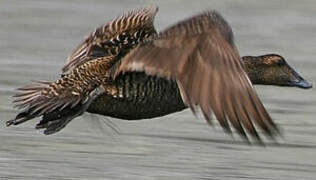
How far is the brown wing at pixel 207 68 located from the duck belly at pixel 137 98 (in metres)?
0.36

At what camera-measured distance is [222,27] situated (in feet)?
27.3

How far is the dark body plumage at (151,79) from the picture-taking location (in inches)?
300

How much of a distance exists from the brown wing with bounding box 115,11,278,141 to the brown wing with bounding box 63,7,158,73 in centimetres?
123

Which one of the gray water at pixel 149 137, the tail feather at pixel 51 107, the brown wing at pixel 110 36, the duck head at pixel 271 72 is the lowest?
the gray water at pixel 149 137

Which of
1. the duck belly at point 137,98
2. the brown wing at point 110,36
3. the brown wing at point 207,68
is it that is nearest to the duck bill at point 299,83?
the brown wing at point 110,36

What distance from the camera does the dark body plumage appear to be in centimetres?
762

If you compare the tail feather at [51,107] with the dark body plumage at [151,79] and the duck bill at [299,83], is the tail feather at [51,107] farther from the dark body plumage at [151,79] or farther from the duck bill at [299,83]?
the duck bill at [299,83]

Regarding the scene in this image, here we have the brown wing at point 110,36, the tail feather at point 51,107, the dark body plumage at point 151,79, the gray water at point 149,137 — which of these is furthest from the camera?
the gray water at point 149,137

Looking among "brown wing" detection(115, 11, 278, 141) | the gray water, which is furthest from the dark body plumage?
the gray water

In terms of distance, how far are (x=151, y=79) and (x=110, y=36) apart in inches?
41.4

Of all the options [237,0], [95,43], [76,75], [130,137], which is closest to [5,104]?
[130,137]

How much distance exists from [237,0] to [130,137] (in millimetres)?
5751

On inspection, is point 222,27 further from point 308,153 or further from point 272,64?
point 308,153

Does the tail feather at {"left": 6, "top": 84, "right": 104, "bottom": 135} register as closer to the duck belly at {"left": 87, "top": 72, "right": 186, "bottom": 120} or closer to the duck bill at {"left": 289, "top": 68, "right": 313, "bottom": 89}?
the duck belly at {"left": 87, "top": 72, "right": 186, "bottom": 120}
